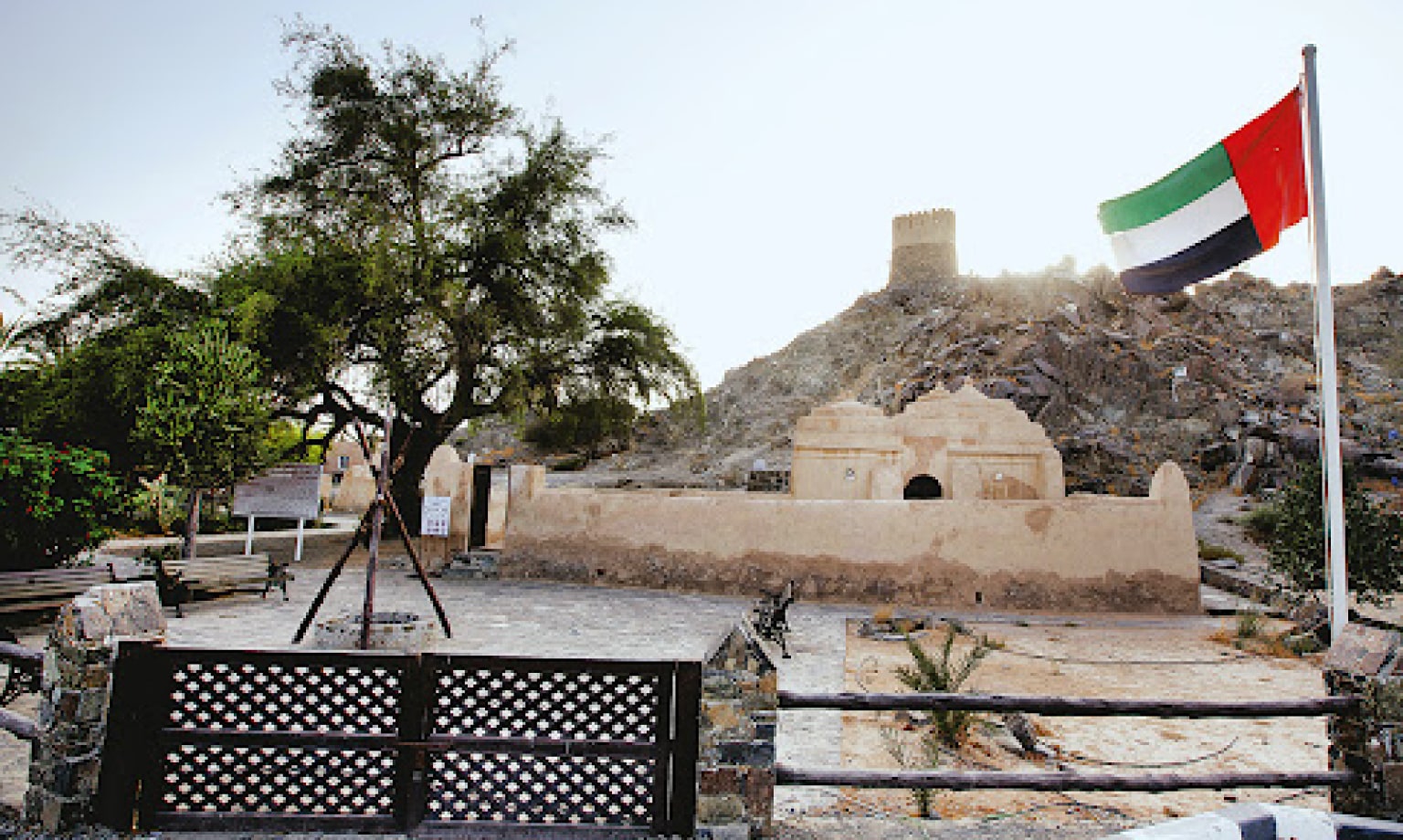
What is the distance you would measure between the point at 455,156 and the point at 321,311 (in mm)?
6351

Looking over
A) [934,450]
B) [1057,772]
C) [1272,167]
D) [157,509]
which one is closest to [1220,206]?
[1272,167]

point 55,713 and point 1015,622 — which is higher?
point 55,713

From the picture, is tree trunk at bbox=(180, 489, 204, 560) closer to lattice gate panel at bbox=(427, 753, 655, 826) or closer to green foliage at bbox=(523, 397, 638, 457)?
green foliage at bbox=(523, 397, 638, 457)

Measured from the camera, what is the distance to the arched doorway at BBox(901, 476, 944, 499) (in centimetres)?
2108

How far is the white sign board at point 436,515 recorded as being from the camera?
15.9m

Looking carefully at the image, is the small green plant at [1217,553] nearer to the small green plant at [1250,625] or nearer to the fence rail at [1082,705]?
the small green plant at [1250,625]

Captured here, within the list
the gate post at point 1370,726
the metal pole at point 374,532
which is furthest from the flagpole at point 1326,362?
the metal pole at point 374,532

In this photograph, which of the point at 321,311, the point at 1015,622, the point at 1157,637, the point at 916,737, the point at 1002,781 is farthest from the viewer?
the point at 321,311

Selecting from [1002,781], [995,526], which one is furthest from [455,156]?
[1002,781]

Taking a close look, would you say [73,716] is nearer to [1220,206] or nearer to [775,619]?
[775,619]

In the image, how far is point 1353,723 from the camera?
4.41 m

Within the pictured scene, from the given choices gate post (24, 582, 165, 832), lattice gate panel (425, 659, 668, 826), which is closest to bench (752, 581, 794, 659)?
lattice gate panel (425, 659, 668, 826)

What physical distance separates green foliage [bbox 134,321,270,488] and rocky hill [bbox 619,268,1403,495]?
21.4 metres

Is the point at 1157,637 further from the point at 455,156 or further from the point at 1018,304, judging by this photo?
the point at 1018,304
